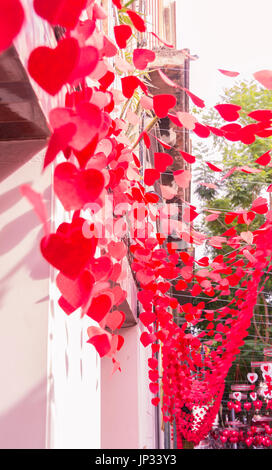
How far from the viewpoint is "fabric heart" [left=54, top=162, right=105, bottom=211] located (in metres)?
0.74

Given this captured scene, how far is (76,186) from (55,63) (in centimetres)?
18

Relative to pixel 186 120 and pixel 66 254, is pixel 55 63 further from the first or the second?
pixel 186 120

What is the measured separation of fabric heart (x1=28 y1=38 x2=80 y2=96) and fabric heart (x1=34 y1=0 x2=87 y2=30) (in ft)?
0.14

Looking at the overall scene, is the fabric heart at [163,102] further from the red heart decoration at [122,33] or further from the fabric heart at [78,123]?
the fabric heart at [78,123]

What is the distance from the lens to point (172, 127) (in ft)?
21.5

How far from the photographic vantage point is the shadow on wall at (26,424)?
1243mm

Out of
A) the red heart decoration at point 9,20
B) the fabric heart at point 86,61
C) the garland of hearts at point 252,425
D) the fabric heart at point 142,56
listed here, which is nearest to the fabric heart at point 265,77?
the fabric heart at point 142,56

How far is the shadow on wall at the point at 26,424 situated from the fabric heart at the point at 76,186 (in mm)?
711

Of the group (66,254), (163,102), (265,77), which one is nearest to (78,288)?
(66,254)

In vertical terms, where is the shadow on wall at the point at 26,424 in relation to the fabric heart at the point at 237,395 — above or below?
above

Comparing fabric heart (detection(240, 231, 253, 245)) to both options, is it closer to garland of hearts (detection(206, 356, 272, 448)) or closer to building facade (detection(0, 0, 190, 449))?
building facade (detection(0, 0, 190, 449))

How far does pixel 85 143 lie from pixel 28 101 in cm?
63

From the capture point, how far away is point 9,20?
532 mm

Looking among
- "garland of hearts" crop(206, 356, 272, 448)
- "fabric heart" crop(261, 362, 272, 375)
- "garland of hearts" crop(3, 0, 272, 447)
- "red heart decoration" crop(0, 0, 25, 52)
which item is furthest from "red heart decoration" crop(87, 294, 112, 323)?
"garland of hearts" crop(206, 356, 272, 448)
